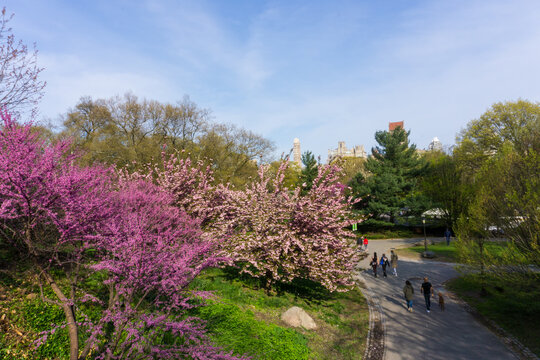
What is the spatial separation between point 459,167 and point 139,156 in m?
36.1

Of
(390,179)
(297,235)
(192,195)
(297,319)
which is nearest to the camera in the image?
(297,319)

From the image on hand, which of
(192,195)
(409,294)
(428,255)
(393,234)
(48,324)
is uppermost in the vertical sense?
(192,195)

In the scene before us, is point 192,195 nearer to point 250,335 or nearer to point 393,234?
point 250,335

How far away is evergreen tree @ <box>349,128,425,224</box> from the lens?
35.1m

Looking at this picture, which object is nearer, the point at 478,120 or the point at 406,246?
the point at 406,246

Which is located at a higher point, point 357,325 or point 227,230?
point 227,230

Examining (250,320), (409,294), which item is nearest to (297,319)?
(250,320)

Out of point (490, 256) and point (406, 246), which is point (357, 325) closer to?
point (490, 256)

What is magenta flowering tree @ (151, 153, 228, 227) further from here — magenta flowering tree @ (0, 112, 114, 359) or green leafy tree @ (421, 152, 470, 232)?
green leafy tree @ (421, 152, 470, 232)

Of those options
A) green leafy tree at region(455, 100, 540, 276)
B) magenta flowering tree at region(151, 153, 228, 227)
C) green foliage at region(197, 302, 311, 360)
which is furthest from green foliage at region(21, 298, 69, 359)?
green leafy tree at region(455, 100, 540, 276)

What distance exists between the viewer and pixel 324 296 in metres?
13.3

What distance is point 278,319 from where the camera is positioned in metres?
9.90

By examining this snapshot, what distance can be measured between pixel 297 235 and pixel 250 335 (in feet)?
14.5

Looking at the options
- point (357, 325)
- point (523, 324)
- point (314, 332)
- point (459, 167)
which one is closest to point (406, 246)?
point (459, 167)
